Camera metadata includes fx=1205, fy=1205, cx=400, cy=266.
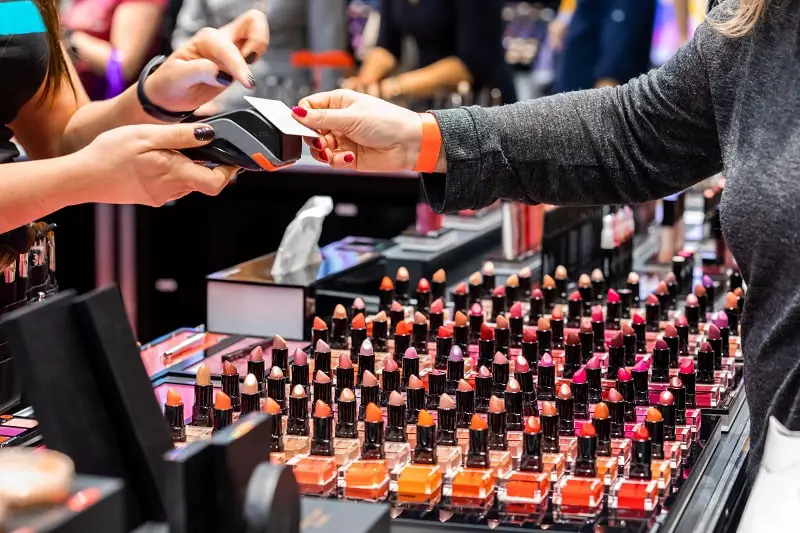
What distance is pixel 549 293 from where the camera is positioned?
2.35 meters

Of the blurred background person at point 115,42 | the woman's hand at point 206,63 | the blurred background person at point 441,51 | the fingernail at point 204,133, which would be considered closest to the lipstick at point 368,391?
the fingernail at point 204,133

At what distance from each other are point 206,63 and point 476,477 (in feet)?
3.01

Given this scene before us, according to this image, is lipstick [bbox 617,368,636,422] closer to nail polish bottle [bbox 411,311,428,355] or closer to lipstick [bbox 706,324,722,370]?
lipstick [bbox 706,324,722,370]

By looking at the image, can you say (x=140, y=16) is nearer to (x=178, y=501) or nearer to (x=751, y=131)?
(x=751, y=131)

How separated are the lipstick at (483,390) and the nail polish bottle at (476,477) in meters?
0.20

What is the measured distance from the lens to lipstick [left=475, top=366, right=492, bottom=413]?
1720 millimetres

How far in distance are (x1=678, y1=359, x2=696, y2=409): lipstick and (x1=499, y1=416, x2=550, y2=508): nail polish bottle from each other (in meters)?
0.37

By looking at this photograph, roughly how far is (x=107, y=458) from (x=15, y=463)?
0.16 meters

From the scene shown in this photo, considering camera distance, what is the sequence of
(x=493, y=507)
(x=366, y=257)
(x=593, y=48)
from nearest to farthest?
1. (x=493, y=507)
2. (x=366, y=257)
3. (x=593, y=48)

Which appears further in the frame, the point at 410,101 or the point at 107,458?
the point at 410,101

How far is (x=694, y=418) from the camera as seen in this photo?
171 cm

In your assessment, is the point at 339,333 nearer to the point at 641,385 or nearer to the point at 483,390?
the point at 483,390

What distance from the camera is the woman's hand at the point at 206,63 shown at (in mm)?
1992

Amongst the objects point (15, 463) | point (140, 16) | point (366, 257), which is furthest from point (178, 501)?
point (140, 16)
